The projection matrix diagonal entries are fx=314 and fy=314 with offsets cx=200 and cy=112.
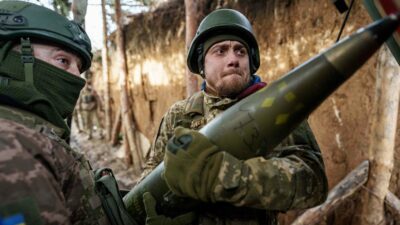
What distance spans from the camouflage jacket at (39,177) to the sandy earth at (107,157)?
7.53 metres

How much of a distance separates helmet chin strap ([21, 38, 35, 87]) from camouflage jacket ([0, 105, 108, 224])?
0.52 feet

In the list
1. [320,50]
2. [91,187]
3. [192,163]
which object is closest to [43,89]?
[91,187]

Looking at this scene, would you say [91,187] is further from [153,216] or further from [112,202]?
[153,216]

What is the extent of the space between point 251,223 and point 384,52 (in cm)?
265

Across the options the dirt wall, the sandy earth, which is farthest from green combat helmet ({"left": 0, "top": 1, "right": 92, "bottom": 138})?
the sandy earth

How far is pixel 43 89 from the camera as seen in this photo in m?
1.34

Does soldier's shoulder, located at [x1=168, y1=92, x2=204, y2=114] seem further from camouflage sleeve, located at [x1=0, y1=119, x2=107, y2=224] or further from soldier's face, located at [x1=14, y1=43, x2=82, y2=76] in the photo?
camouflage sleeve, located at [x1=0, y1=119, x2=107, y2=224]

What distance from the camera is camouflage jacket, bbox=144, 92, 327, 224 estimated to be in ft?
4.22

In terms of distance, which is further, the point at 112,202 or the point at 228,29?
the point at 228,29

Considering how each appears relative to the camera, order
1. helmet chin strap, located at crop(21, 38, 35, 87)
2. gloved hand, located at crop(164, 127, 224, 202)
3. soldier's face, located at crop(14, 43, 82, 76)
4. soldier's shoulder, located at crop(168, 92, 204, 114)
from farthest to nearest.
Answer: soldier's shoulder, located at crop(168, 92, 204, 114)
soldier's face, located at crop(14, 43, 82, 76)
helmet chin strap, located at crop(21, 38, 35, 87)
gloved hand, located at crop(164, 127, 224, 202)

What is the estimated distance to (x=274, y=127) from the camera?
1206 mm

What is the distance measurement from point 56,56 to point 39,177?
2.21ft

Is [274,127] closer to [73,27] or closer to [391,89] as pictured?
[73,27]

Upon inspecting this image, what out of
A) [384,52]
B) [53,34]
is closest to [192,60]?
[53,34]
